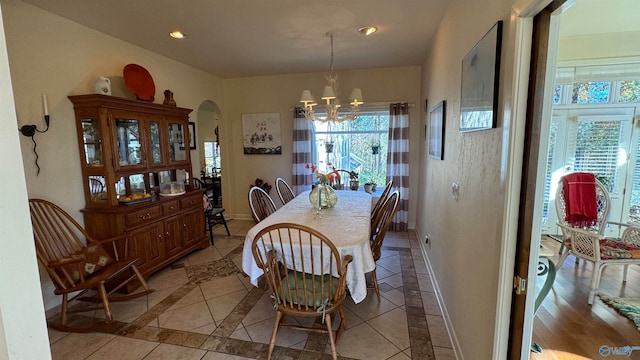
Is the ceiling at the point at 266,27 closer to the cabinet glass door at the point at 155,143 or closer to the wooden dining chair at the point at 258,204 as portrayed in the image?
the cabinet glass door at the point at 155,143

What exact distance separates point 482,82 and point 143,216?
3.25 m

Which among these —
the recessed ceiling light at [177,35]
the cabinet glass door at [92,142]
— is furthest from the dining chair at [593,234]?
the cabinet glass door at [92,142]

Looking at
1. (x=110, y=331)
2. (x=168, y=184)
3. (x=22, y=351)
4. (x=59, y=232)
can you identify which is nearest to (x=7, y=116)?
(x=22, y=351)

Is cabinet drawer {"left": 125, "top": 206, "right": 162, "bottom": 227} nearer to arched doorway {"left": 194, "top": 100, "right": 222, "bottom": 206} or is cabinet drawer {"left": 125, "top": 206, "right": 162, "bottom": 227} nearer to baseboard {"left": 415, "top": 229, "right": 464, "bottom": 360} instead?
baseboard {"left": 415, "top": 229, "right": 464, "bottom": 360}

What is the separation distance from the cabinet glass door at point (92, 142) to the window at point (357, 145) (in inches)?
118

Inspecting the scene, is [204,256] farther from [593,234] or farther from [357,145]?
[593,234]

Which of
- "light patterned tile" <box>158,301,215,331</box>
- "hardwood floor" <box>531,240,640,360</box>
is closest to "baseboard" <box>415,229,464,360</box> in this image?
"hardwood floor" <box>531,240,640,360</box>

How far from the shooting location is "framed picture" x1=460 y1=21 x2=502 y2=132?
1331mm

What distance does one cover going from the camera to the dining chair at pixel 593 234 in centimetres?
241

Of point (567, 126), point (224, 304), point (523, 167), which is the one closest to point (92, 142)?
point (224, 304)

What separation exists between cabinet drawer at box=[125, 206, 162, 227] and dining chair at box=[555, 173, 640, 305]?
4210 mm

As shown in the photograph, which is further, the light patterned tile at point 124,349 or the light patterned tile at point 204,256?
the light patterned tile at point 204,256

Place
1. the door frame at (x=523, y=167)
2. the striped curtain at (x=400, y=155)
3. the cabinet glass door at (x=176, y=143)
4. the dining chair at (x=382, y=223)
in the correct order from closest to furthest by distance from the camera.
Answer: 1. the door frame at (x=523, y=167)
2. the dining chair at (x=382, y=223)
3. the cabinet glass door at (x=176, y=143)
4. the striped curtain at (x=400, y=155)

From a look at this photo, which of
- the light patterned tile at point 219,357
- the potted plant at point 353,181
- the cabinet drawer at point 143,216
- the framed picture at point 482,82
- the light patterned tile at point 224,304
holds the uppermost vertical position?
the framed picture at point 482,82
